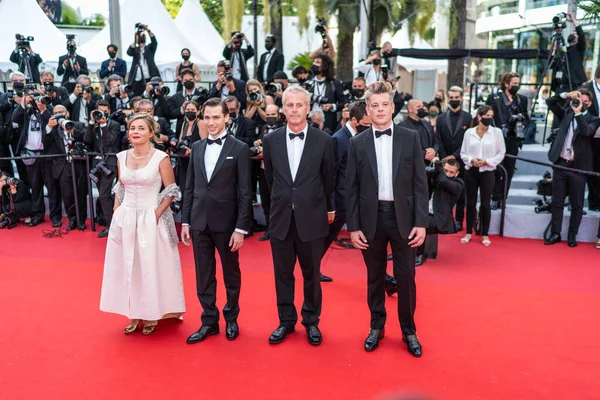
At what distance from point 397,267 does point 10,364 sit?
2.61 m

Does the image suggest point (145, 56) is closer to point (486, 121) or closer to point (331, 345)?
point (486, 121)

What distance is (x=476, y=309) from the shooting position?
4.82 meters

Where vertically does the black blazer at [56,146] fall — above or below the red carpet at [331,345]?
above

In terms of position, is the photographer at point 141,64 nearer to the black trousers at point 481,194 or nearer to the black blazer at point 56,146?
the black blazer at point 56,146

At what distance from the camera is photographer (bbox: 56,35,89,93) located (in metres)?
9.59

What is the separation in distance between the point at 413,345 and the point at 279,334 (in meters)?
0.92

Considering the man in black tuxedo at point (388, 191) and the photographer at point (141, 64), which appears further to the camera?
the photographer at point (141, 64)

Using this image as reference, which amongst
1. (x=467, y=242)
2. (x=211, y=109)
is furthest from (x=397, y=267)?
(x=467, y=242)

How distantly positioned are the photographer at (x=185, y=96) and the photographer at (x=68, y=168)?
1178 mm

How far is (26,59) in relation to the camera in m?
9.57

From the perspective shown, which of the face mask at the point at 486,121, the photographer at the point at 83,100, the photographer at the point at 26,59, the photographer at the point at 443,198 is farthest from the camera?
the photographer at the point at 26,59

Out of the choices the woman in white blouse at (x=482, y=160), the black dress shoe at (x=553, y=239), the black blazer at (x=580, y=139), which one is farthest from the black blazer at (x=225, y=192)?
the black blazer at (x=580, y=139)

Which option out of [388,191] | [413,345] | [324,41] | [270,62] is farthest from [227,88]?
[413,345]

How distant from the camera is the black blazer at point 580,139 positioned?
6.61m
